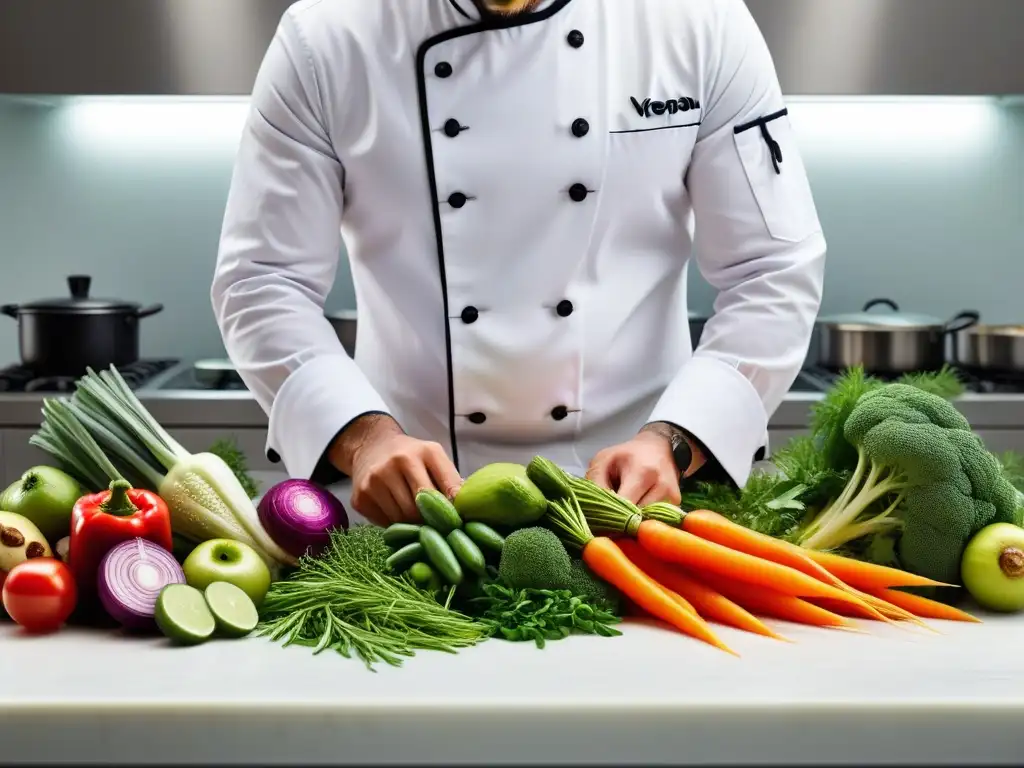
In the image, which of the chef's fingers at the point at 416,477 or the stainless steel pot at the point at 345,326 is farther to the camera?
the stainless steel pot at the point at 345,326

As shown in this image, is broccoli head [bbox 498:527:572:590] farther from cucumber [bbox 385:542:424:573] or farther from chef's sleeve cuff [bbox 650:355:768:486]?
Result: chef's sleeve cuff [bbox 650:355:768:486]

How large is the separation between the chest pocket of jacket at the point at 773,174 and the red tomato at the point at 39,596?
101 centimetres

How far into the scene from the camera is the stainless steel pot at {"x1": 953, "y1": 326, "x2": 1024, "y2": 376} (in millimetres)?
2875

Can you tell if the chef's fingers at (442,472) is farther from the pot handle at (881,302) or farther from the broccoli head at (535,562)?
the pot handle at (881,302)

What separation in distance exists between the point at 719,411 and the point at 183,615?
730 mm

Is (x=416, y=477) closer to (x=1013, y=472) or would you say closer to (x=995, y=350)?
(x=1013, y=472)

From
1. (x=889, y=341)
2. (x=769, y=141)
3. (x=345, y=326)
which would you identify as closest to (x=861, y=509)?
(x=769, y=141)

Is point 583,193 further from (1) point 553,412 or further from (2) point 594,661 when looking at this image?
(2) point 594,661

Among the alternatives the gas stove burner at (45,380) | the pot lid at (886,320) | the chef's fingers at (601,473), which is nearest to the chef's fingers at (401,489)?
the chef's fingers at (601,473)

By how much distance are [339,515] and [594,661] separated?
367 millimetres

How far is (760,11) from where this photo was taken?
290 cm

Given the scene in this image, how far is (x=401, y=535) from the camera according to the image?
1.20 meters

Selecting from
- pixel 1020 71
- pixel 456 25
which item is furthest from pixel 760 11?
pixel 456 25

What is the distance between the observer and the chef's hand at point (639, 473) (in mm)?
1345
